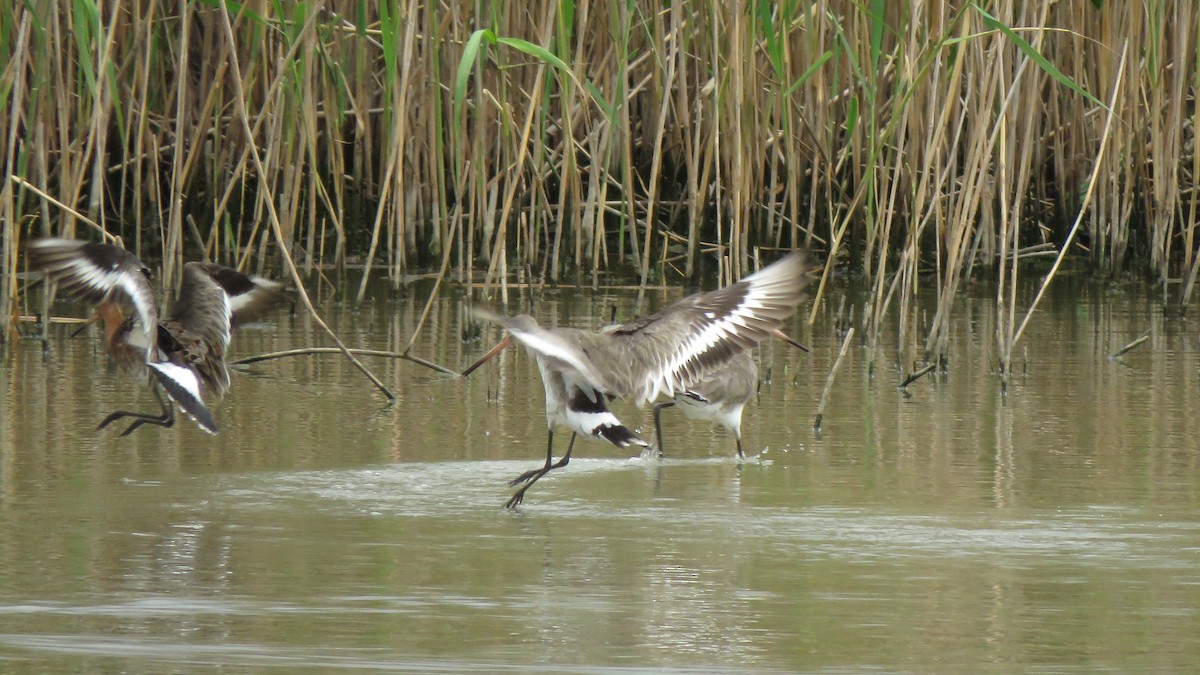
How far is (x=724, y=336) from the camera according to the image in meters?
5.87

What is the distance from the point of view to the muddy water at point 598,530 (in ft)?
12.5

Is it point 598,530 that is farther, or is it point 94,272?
point 94,272

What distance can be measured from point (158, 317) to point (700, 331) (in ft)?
6.34

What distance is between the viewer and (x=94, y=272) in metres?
6.16

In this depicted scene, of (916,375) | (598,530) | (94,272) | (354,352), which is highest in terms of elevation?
(94,272)

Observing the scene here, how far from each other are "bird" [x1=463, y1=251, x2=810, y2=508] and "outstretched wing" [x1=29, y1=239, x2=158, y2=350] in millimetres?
1213

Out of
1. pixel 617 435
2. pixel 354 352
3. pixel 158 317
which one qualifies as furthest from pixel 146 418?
pixel 617 435

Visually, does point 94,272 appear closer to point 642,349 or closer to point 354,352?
point 642,349

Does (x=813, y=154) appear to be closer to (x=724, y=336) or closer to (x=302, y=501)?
(x=724, y=336)

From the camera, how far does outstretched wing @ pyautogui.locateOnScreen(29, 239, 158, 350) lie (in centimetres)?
612

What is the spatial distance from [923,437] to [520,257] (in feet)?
17.7

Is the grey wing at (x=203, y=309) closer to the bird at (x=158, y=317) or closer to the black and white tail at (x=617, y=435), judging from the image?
the bird at (x=158, y=317)

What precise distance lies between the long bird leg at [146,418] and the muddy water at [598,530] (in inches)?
3.1

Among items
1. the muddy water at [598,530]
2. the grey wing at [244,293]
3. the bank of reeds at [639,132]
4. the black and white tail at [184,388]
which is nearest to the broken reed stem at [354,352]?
the muddy water at [598,530]
